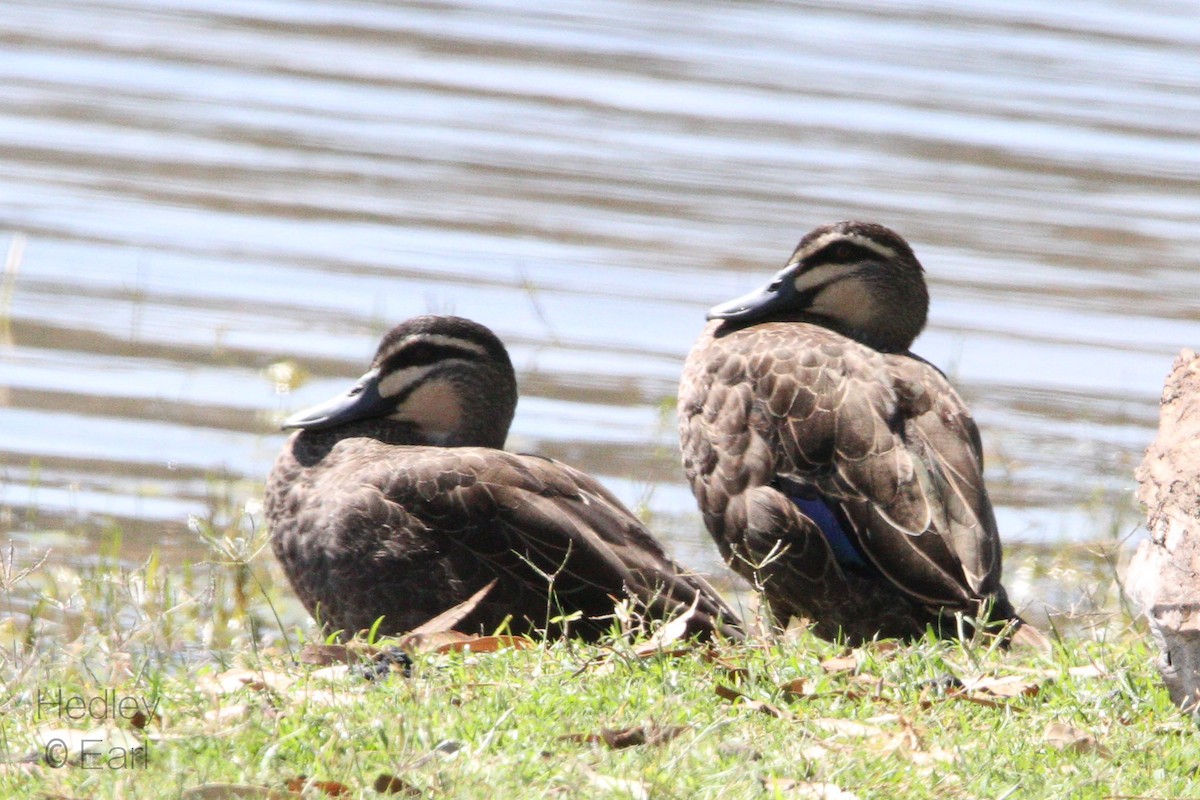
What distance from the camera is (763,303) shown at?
7441 millimetres

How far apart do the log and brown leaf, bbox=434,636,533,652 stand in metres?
1.58

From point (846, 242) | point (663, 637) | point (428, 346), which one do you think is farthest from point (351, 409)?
point (663, 637)

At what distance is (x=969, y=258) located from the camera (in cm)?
1330

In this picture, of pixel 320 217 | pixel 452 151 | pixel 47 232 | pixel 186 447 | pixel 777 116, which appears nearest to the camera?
pixel 186 447

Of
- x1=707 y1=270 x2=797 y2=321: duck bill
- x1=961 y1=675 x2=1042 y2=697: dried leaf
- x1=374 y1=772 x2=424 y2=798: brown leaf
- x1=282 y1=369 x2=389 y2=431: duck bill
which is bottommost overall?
x1=374 y1=772 x2=424 y2=798: brown leaf

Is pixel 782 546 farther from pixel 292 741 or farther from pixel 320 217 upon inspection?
pixel 320 217

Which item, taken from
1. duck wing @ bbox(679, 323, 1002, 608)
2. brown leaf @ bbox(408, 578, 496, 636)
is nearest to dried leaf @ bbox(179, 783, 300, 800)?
brown leaf @ bbox(408, 578, 496, 636)

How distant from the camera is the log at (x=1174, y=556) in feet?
15.5

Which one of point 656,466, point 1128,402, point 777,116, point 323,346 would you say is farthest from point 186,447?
point 777,116

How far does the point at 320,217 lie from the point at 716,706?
8653mm

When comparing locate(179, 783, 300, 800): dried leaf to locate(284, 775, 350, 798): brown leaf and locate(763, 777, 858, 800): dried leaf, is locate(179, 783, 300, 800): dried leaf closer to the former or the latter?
locate(284, 775, 350, 798): brown leaf

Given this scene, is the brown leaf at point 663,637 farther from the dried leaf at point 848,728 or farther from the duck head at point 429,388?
the duck head at point 429,388

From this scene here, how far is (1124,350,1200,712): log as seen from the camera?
15.5ft

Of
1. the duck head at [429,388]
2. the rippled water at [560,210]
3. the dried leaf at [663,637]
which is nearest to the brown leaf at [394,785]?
the dried leaf at [663,637]
